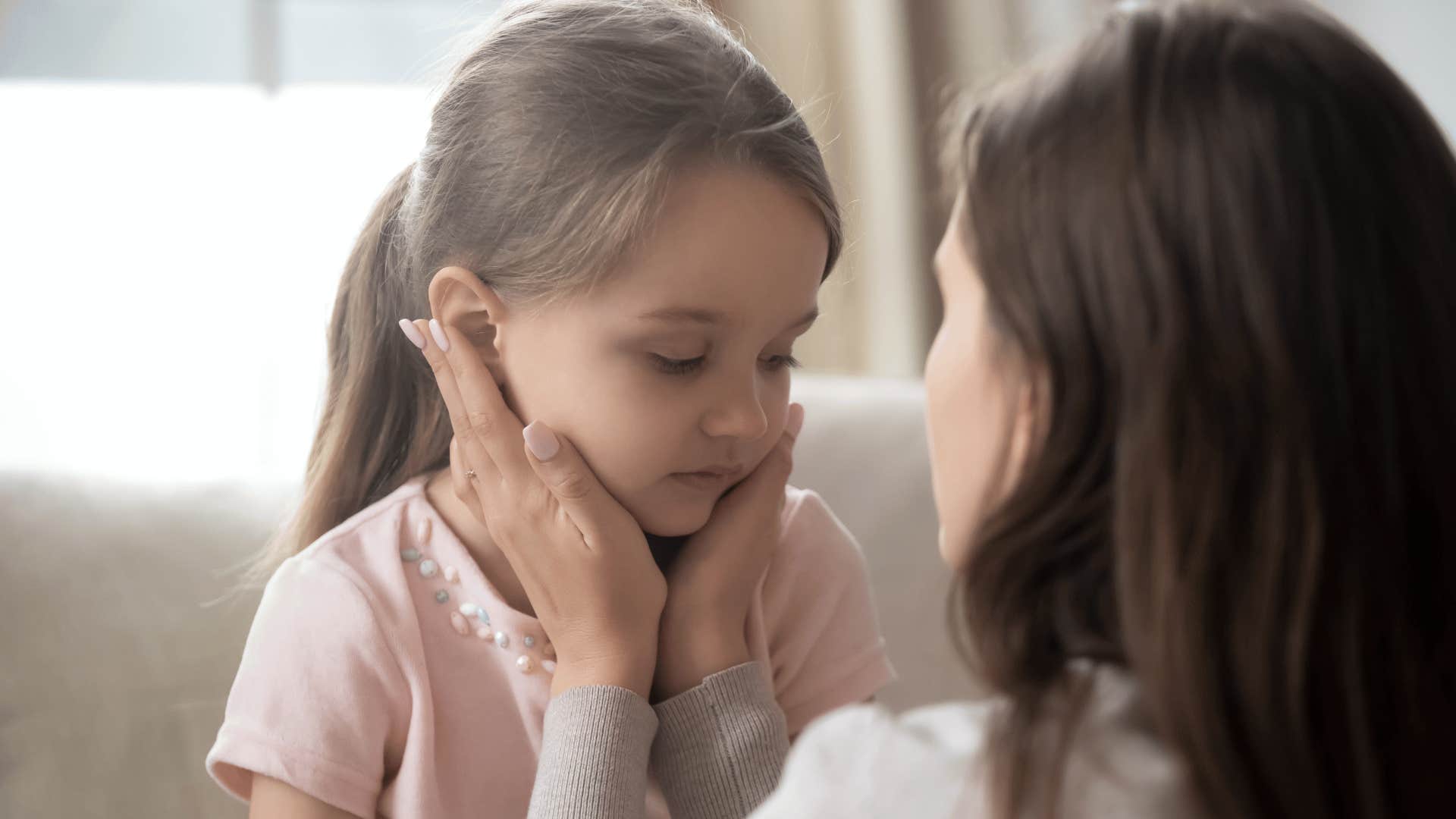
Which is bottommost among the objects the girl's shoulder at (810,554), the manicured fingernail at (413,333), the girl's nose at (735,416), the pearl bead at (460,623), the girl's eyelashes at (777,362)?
the girl's shoulder at (810,554)

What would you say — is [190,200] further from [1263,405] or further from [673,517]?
[1263,405]

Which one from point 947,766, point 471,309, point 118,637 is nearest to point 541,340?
point 471,309

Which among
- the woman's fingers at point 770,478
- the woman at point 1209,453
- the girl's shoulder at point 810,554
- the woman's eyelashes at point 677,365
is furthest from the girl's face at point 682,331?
the woman at point 1209,453

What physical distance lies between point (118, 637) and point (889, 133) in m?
1.60

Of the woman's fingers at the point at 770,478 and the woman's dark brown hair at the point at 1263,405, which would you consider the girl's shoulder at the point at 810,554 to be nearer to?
the woman's fingers at the point at 770,478

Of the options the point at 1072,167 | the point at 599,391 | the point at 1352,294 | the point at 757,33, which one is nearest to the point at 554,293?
the point at 599,391

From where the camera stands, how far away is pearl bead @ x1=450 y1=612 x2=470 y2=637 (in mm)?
1058

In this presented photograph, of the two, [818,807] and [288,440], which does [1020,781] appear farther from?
[288,440]

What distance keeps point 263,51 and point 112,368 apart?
1.80ft

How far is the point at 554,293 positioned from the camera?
1.00m

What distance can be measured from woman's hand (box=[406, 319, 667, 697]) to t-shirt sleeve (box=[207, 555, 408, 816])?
0.13 meters

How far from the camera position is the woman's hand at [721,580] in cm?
106

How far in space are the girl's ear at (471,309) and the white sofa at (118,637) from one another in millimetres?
477

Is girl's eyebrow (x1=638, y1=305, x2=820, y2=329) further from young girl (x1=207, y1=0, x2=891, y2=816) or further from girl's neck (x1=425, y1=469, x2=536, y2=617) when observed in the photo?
girl's neck (x1=425, y1=469, x2=536, y2=617)
